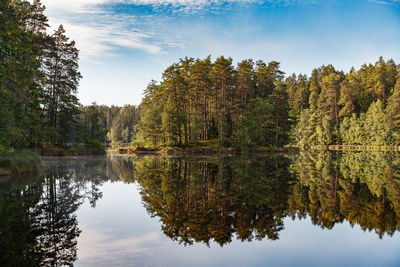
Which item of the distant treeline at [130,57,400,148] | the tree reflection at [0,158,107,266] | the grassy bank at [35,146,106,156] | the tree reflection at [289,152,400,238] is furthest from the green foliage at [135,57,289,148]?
the tree reflection at [0,158,107,266]

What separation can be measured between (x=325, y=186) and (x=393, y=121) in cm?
7169

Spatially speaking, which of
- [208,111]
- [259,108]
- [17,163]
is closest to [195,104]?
[208,111]

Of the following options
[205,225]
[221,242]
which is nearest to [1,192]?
[205,225]

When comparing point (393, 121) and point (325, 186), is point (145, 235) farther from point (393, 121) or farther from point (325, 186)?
point (393, 121)

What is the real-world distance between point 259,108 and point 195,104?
14686 mm

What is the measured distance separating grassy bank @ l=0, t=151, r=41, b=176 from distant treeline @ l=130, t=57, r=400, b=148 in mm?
33098

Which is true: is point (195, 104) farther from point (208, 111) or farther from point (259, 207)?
point (259, 207)

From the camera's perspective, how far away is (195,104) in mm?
56000

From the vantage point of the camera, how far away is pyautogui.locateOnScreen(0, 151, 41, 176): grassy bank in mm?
16516

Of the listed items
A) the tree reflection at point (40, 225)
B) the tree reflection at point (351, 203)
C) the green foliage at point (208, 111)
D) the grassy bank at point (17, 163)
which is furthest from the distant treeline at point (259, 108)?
the tree reflection at point (40, 225)

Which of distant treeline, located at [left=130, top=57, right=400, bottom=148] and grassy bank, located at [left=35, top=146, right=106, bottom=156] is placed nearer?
grassy bank, located at [left=35, top=146, right=106, bottom=156]

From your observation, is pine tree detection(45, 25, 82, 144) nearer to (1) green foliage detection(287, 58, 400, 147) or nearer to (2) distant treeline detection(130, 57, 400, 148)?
(2) distant treeline detection(130, 57, 400, 148)

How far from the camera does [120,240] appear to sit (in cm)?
643

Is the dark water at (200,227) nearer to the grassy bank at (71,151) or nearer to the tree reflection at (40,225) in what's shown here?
the tree reflection at (40,225)
